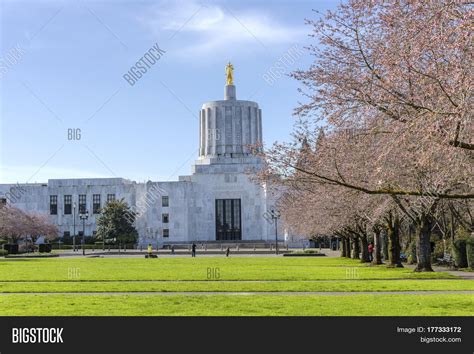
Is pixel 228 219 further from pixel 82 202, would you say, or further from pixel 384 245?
pixel 384 245

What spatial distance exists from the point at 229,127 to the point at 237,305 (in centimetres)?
10039

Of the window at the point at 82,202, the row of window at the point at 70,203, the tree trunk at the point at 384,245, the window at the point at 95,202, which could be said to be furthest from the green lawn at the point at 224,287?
the window at the point at 82,202

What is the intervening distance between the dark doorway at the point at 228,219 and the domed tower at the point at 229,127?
798cm

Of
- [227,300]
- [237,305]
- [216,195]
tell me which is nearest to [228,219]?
[216,195]

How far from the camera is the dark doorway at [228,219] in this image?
122 metres

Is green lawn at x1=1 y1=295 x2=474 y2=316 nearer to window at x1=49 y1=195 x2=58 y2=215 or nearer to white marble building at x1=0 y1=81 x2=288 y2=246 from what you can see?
white marble building at x1=0 y1=81 x2=288 y2=246

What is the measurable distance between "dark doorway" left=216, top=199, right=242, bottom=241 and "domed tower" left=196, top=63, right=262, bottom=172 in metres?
7.98

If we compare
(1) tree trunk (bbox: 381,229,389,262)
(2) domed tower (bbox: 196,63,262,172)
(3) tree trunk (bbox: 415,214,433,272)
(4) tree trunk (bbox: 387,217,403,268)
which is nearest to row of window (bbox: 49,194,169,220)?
(2) domed tower (bbox: 196,63,262,172)

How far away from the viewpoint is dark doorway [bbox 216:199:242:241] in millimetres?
121812

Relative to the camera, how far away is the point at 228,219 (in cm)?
12200
